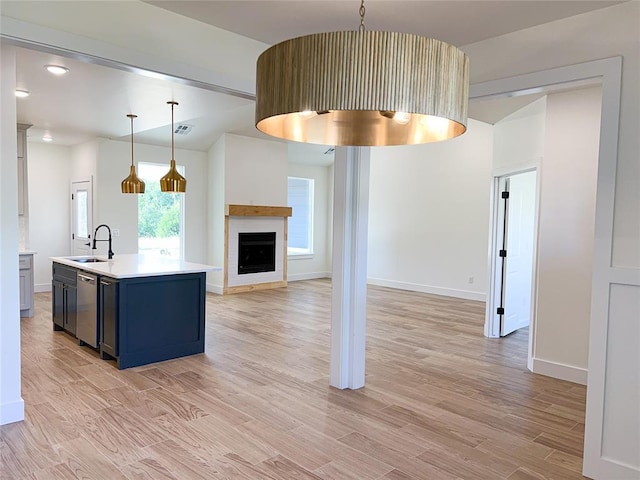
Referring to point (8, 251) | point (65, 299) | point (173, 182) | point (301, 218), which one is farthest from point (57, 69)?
point (301, 218)

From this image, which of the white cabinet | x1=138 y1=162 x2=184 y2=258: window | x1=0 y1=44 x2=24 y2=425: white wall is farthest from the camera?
x1=138 y1=162 x2=184 y2=258: window

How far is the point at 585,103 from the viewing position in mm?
3924

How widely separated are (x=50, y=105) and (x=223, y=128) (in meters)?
2.84

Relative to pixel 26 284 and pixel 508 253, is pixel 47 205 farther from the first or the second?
pixel 508 253

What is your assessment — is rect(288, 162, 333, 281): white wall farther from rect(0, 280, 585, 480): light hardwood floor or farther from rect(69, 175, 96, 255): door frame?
rect(0, 280, 585, 480): light hardwood floor

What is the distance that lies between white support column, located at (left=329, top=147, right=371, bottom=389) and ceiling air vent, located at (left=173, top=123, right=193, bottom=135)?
4285 millimetres

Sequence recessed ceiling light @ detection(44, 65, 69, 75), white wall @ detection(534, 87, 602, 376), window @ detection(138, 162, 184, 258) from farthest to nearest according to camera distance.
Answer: window @ detection(138, 162, 184, 258)
white wall @ detection(534, 87, 602, 376)
recessed ceiling light @ detection(44, 65, 69, 75)

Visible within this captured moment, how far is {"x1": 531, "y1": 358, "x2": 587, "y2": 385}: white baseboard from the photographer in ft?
13.3

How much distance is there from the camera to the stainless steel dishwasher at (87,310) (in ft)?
14.6

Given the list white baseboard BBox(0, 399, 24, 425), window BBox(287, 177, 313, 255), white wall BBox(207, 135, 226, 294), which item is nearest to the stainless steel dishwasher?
white baseboard BBox(0, 399, 24, 425)

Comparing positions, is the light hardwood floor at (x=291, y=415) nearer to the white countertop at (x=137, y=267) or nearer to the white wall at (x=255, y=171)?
the white countertop at (x=137, y=267)

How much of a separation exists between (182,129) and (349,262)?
4.83m

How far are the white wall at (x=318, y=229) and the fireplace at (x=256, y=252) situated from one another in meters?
1.17

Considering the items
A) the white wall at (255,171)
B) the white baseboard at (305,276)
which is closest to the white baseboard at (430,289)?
the white baseboard at (305,276)
